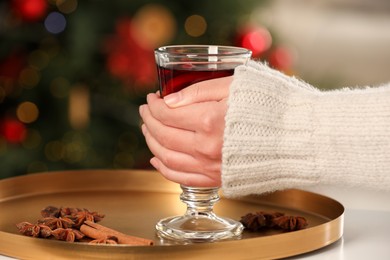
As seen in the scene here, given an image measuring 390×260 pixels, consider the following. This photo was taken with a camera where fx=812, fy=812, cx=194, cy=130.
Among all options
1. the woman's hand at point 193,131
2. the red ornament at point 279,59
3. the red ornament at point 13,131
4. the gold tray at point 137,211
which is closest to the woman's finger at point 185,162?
the woman's hand at point 193,131

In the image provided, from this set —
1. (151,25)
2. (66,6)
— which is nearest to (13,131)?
(66,6)

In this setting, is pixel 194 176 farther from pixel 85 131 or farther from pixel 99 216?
pixel 85 131

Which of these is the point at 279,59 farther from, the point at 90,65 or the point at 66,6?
the point at 66,6

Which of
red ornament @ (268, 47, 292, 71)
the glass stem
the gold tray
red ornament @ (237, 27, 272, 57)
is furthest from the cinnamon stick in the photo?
red ornament @ (268, 47, 292, 71)

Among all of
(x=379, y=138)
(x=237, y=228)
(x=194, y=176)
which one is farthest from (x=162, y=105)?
(x=379, y=138)

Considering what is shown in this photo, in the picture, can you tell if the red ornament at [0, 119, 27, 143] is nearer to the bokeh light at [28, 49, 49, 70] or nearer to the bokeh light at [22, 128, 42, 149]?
the bokeh light at [22, 128, 42, 149]

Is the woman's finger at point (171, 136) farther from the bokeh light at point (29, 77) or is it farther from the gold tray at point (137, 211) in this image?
the bokeh light at point (29, 77)
